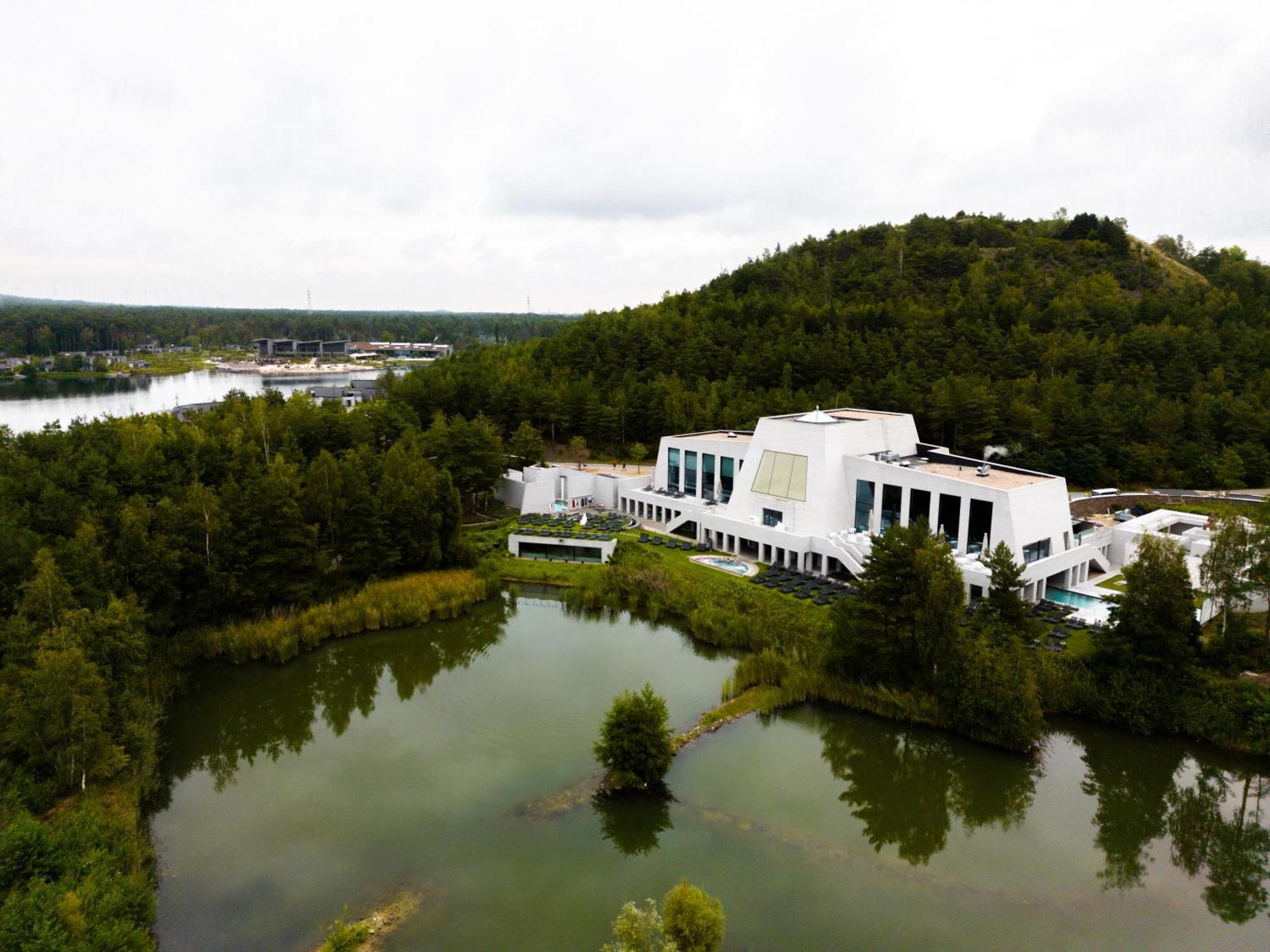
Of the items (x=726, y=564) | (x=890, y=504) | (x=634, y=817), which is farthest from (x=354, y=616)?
(x=890, y=504)

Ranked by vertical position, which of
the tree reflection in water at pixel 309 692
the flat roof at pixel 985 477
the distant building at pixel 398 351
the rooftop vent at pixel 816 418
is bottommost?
the tree reflection in water at pixel 309 692

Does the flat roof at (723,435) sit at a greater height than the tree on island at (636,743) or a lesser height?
greater

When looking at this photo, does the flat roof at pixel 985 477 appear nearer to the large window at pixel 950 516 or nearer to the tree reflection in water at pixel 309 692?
the large window at pixel 950 516

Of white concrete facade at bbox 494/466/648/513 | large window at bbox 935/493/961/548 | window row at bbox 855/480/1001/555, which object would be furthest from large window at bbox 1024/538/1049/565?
white concrete facade at bbox 494/466/648/513

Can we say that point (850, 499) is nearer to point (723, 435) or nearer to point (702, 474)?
point (702, 474)

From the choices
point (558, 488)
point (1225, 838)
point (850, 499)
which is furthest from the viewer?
point (558, 488)

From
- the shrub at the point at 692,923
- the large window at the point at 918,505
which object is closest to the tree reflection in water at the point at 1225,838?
the shrub at the point at 692,923

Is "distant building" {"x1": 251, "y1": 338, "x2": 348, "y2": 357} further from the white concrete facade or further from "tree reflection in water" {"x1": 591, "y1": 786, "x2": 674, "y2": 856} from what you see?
"tree reflection in water" {"x1": 591, "y1": 786, "x2": 674, "y2": 856}
